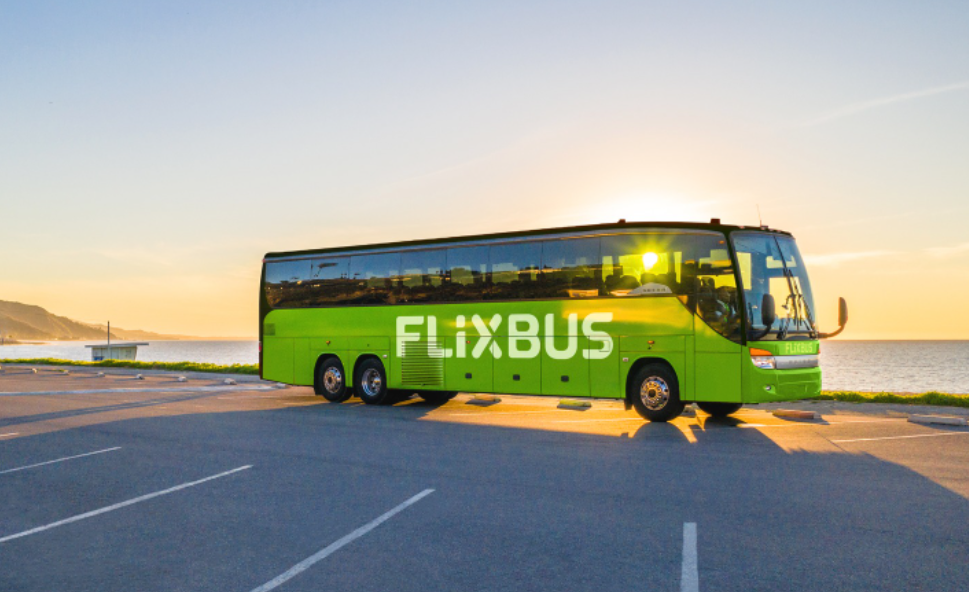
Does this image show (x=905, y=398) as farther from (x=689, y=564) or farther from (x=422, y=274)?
(x=689, y=564)

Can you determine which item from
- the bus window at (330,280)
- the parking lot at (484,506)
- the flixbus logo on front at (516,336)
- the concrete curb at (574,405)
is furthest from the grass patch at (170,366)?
the parking lot at (484,506)

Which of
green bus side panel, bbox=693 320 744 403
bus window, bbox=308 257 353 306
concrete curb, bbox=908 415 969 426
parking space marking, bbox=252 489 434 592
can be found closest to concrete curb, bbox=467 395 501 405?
bus window, bbox=308 257 353 306

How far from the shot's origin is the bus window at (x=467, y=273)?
16.4 metres

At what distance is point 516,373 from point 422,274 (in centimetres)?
335

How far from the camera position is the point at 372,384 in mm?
18484

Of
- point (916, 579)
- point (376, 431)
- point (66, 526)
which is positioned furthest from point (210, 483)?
point (916, 579)

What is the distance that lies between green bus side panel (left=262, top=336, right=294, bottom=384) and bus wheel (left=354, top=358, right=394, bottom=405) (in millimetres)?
2285

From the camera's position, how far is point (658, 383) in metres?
14.1

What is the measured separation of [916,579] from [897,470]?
14.9 feet

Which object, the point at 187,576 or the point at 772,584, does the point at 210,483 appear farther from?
the point at 772,584

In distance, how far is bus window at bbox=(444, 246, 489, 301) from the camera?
1639 centimetres

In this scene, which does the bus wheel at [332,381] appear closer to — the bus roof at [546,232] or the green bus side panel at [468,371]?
the bus roof at [546,232]

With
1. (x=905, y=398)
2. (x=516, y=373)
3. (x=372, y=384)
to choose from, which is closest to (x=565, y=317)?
(x=516, y=373)

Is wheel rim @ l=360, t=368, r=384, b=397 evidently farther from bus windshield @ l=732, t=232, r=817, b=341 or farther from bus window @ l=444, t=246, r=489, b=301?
bus windshield @ l=732, t=232, r=817, b=341
